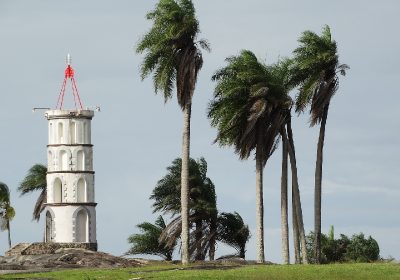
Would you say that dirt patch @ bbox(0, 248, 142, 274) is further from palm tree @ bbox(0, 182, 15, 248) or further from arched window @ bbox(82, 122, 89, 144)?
palm tree @ bbox(0, 182, 15, 248)

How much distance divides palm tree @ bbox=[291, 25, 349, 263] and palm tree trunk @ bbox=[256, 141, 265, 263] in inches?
109

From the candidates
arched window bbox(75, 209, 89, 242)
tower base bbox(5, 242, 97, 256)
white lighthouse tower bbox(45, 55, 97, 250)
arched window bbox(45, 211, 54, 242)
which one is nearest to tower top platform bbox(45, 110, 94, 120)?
white lighthouse tower bbox(45, 55, 97, 250)

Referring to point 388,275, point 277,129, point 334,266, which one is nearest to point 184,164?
point 277,129

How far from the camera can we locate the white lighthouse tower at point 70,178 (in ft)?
290

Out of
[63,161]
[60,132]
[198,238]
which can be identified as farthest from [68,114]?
[198,238]

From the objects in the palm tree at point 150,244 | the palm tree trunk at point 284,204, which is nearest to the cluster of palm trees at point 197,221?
the palm tree at point 150,244

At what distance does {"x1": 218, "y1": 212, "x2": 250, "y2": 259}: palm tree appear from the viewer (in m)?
84.8

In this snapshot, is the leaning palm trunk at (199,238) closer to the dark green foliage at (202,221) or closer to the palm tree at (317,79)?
the dark green foliage at (202,221)

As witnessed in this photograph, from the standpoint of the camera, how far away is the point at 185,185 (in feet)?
230

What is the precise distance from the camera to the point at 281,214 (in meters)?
69.4

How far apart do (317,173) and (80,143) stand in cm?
2316

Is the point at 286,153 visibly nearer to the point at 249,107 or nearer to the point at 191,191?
the point at 249,107

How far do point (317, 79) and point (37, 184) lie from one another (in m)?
34.3

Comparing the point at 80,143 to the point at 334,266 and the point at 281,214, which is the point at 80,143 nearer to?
the point at 281,214
